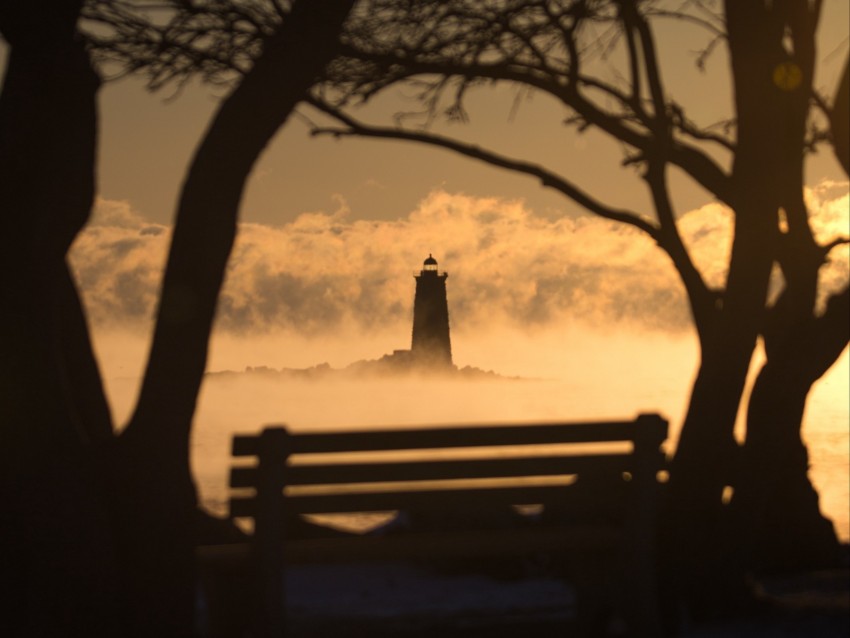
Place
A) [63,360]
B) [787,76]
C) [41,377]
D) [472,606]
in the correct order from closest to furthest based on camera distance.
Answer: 1. [41,377]
2. [63,360]
3. [472,606]
4. [787,76]

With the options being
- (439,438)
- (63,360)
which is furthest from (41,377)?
(439,438)

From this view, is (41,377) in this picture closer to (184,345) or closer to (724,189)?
(184,345)

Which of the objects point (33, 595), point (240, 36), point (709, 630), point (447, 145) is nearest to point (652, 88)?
point (447, 145)

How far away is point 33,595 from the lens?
5746 millimetres

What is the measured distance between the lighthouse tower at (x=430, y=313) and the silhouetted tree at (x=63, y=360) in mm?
48208

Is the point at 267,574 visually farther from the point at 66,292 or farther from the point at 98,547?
the point at 66,292

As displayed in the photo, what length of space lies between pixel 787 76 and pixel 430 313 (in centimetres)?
4685

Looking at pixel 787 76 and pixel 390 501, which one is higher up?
pixel 787 76

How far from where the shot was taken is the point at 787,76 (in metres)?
7.96

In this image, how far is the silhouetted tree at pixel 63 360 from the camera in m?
5.68

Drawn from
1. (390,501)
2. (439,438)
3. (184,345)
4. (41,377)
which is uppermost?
(184,345)

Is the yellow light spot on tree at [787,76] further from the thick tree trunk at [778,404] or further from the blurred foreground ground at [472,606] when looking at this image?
the blurred foreground ground at [472,606]

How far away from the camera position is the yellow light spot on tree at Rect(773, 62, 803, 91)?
7.58m

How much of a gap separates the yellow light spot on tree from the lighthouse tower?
1802 inches
